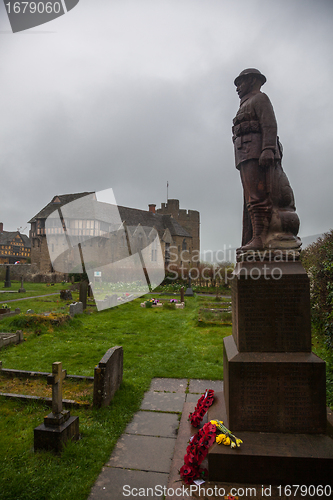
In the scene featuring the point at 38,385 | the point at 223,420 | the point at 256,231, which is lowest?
the point at 38,385

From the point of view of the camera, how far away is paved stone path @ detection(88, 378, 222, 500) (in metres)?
3.06

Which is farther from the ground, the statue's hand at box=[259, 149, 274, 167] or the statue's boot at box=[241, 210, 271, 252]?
the statue's hand at box=[259, 149, 274, 167]

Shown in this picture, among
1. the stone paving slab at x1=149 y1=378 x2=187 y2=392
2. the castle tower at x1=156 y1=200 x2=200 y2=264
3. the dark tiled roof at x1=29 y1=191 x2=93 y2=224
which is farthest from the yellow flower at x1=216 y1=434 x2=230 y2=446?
the castle tower at x1=156 y1=200 x2=200 y2=264

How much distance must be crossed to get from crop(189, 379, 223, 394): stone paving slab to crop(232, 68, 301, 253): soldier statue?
10.2 ft

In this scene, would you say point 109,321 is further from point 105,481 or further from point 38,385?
point 105,481

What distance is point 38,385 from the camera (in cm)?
595

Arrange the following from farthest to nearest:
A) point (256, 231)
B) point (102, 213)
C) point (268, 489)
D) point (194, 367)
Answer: point (102, 213) → point (194, 367) → point (256, 231) → point (268, 489)

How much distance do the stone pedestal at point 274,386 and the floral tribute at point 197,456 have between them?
110 mm

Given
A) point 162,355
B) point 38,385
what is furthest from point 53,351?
point 162,355

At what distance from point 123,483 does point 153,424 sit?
1291mm

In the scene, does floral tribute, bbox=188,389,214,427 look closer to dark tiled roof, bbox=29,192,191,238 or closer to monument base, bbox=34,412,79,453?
monument base, bbox=34,412,79,453

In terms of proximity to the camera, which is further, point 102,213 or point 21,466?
point 102,213

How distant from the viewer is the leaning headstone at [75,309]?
44.3ft

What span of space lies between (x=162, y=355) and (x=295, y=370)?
16.9 feet
